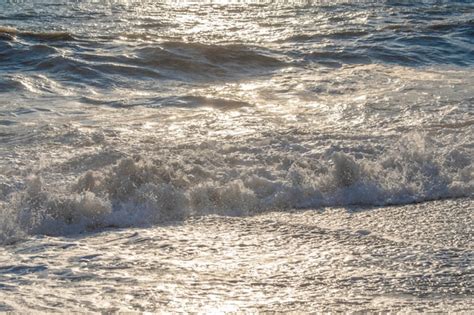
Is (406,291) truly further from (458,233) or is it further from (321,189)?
(321,189)

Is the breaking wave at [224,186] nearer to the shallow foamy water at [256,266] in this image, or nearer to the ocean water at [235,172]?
the ocean water at [235,172]

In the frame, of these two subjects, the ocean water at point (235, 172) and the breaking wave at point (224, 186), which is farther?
the breaking wave at point (224, 186)

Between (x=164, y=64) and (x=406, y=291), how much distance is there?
7.09 metres

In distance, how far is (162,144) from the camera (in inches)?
295

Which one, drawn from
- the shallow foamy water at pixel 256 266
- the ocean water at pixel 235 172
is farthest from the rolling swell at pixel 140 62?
the shallow foamy water at pixel 256 266

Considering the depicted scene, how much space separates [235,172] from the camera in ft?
22.1

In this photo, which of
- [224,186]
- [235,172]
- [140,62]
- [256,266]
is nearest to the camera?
[256,266]

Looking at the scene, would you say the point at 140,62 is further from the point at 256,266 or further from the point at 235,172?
the point at 256,266

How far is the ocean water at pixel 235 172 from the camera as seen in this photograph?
4695 millimetres

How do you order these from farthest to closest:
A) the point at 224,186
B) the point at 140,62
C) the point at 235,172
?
the point at 140,62, the point at 235,172, the point at 224,186

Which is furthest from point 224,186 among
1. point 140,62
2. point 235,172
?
point 140,62

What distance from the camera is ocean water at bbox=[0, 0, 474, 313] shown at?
4.70 metres

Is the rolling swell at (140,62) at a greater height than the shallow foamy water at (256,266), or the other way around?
the rolling swell at (140,62)

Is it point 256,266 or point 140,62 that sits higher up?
point 140,62
